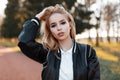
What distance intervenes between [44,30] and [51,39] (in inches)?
4.3

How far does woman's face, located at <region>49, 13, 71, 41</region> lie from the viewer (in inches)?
124

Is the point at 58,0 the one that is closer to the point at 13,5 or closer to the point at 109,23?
the point at 109,23

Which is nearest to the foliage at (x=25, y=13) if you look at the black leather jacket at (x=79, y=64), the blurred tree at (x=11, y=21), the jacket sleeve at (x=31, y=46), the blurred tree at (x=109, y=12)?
the blurred tree at (x=11, y=21)

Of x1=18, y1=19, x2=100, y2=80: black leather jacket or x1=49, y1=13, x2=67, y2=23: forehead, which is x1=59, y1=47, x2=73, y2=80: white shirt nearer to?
x1=18, y1=19, x2=100, y2=80: black leather jacket

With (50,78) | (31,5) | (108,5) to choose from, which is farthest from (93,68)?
(108,5)

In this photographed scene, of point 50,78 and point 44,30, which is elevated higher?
point 44,30

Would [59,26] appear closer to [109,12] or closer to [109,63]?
[109,63]

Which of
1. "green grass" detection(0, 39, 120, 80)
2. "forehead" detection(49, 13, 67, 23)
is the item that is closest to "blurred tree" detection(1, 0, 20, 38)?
"green grass" detection(0, 39, 120, 80)

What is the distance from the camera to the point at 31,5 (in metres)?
35.8

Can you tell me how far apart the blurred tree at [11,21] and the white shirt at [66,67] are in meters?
47.0

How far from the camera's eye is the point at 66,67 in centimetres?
304

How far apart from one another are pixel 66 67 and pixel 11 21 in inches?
1926

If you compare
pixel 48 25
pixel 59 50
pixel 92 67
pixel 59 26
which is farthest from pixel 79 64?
pixel 48 25

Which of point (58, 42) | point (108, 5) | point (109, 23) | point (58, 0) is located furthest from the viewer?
point (109, 23)
